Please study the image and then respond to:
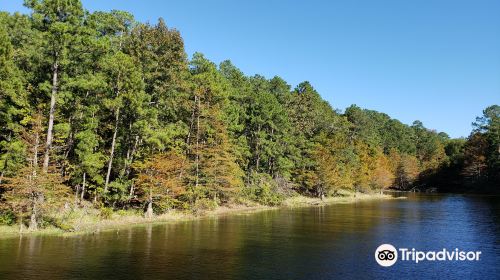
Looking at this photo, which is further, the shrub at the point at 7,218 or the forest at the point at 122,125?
the forest at the point at 122,125

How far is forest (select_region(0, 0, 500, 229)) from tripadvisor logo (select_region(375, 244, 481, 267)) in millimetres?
24979

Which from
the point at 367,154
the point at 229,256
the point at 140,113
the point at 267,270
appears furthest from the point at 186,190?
the point at 367,154

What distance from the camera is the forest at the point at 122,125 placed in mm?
35594

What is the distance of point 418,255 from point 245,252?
39.5 ft

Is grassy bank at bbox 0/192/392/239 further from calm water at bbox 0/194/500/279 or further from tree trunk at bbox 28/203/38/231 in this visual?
calm water at bbox 0/194/500/279

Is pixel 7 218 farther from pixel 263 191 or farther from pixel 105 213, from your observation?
pixel 263 191

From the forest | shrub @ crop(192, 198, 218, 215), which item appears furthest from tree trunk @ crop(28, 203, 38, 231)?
shrub @ crop(192, 198, 218, 215)

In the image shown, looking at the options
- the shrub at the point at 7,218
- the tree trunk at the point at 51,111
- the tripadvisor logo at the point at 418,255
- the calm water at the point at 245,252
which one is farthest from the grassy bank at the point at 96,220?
the tripadvisor logo at the point at 418,255

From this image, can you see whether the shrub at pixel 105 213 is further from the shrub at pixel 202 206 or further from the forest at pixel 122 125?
the shrub at pixel 202 206


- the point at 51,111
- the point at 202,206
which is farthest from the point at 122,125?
the point at 202,206

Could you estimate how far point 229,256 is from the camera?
28453mm

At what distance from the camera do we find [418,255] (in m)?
29.9

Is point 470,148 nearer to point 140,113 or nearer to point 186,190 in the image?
point 186,190

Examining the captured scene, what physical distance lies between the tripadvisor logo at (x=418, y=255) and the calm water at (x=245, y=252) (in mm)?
712
